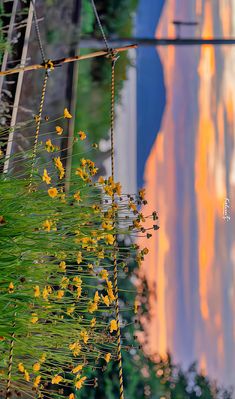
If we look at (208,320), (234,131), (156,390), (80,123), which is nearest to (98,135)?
(80,123)

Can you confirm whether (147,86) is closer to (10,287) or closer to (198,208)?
(198,208)

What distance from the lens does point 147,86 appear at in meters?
2.74

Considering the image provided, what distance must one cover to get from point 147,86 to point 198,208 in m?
0.58

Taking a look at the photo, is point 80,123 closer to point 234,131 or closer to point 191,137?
point 191,137

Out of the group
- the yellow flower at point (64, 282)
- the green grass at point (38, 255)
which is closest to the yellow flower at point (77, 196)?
the green grass at point (38, 255)

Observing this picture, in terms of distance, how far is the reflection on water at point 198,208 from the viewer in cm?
245

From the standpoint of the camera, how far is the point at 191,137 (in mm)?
2578

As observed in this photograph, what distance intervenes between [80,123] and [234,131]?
64cm

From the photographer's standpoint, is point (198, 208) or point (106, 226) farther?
point (198, 208)

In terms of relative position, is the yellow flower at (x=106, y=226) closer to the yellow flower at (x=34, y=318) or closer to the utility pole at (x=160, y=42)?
the yellow flower at (x=34, y=318)

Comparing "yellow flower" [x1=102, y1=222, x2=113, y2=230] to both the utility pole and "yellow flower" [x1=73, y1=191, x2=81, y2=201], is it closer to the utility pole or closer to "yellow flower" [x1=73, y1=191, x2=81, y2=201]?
"yellow flower" [x1=73, y1=191, x2=81, y2=201]

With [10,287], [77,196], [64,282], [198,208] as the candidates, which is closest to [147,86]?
[198,208]

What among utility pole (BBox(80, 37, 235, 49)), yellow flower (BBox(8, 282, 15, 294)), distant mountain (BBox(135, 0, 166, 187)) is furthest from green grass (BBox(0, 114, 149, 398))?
distant mountain (BBox(135, 0, 166, 187))

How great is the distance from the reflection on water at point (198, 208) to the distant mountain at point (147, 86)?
0.03 meters
